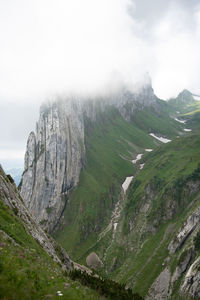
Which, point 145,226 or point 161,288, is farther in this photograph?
point 145,226

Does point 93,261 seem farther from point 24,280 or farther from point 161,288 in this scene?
point 24,280

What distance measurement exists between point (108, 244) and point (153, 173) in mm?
76793

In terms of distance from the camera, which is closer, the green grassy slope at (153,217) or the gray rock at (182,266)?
the gray rock at (182,266)

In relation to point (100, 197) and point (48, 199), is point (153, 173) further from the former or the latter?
point (48, 199)

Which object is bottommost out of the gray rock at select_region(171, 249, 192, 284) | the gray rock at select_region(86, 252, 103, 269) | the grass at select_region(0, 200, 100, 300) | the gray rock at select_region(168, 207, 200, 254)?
the gray rock at select_region(86, 252, 103, 269)

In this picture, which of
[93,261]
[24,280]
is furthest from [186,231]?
[24,280]

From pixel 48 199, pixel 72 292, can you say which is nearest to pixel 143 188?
pixel 48 199

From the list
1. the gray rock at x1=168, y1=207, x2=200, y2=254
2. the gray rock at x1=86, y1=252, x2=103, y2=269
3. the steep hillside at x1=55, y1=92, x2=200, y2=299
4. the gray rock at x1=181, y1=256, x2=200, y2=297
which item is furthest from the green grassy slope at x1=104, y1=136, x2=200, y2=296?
the gray rock at x1=181, y1=256, x2=200, y2=297

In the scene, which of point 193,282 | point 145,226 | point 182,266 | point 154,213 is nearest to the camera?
point 193,282

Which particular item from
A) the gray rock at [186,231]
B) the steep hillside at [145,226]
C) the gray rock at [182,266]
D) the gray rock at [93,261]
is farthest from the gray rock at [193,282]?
the gray rock at [93,261]

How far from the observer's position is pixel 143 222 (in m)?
146

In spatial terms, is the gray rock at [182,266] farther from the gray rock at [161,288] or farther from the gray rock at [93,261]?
the gray rock at [93,261]

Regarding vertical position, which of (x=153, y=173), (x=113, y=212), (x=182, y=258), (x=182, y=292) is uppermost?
(x=153, y=173)

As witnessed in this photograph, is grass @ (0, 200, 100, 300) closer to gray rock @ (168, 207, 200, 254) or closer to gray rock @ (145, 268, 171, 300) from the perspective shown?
gray rock @ (145, 268, 171, 300)
